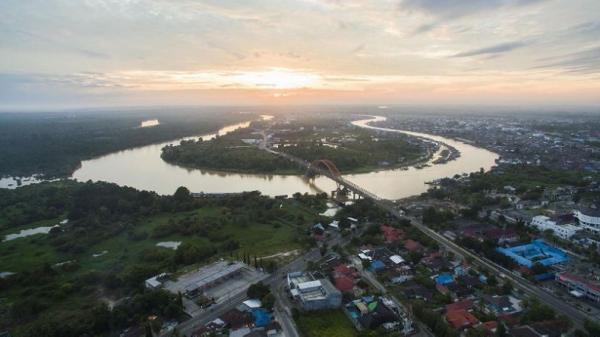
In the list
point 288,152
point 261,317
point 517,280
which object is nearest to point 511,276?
point 517,280

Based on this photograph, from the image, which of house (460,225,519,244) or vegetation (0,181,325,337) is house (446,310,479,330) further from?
vegetation (0,181,325,337)

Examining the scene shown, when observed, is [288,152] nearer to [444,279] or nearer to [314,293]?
[444,279]

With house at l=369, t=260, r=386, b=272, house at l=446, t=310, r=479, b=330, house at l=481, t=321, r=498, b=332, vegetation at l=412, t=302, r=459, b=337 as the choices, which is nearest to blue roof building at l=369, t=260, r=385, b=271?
house at l=369, t=260, r=386, b=272

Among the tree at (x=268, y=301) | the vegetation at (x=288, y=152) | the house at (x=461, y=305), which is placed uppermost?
the house at (x=461, y=305)

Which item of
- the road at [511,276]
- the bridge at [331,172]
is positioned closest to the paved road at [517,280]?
the road at [511,276]

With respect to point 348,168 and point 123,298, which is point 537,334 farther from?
point 348,168

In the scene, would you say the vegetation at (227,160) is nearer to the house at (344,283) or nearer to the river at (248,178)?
the river at (248,178)

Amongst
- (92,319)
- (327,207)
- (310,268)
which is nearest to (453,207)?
(327,207)
